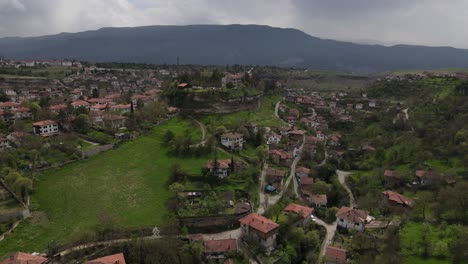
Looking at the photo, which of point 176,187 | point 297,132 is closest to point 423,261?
point 176,187

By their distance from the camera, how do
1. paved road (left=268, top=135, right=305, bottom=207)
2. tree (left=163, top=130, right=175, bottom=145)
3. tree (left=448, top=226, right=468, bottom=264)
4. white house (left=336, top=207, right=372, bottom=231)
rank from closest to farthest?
tree (left=448, top=226, right=468, bottom=264) → white house (left=336, top=207, right=372, bottom=231) → paved road (left=268, top=135, right=305, bottom=207) → tree (left=163, top=130, right=175, bottom=145)

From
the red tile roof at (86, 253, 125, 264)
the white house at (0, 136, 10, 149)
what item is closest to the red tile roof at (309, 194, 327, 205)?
the red tile roof at (86, 253, 125, 264)

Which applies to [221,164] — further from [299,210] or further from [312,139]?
[312,139]

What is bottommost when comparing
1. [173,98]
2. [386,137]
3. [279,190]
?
[279,190]

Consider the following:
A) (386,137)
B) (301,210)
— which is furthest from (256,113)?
(301,210)

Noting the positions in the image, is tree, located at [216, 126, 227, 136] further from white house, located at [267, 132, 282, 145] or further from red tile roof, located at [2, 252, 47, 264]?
→ red tile roof, located at [2, 252, 47, 264]

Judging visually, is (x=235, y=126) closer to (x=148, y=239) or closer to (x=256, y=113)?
(x=256, y=113)

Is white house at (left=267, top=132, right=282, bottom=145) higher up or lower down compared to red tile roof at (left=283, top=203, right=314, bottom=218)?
higher up
